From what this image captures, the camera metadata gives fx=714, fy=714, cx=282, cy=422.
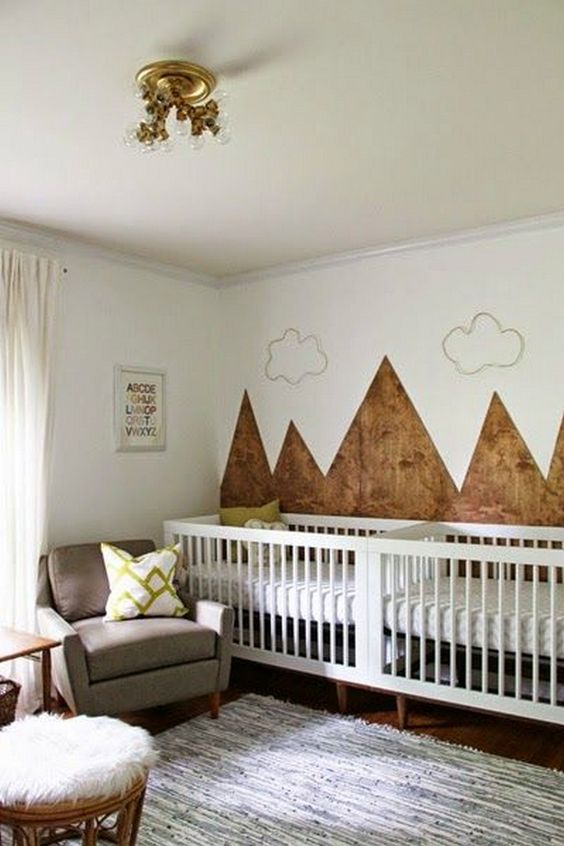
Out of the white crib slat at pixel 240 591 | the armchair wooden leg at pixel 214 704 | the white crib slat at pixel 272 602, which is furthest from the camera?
the white crib slat at pixel 240 591

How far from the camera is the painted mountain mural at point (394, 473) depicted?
379cm

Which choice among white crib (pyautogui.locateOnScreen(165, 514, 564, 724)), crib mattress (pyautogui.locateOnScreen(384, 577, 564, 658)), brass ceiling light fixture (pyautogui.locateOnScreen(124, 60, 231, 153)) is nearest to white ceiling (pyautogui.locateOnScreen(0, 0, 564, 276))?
brass ceiling light fixture (pyautogui.locateOnScreen(124, 60, 231, 153))

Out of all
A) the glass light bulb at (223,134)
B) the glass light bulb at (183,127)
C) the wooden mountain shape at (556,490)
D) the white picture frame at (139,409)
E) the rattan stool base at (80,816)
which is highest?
the glass light bulb at (183,127)

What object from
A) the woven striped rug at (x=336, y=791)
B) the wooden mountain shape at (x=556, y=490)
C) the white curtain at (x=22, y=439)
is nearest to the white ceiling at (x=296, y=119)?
the white curtain at (x=22, y=439)

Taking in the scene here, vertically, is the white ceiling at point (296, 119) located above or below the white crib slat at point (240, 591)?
above

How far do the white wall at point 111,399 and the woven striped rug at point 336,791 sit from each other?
144 centimetres

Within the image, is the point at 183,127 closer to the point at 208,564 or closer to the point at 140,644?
the point at 140,644

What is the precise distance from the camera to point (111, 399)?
13.8 ft

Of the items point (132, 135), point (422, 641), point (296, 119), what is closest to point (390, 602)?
point (422, 641)

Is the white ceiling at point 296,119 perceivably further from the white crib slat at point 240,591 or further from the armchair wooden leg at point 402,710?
the armchair wooden leg at point 402,710

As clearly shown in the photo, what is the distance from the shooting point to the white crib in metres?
2.97

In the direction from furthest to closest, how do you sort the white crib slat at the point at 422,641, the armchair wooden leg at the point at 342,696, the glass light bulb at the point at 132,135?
the armchair wooden leg at the point at 342,696, the white crib slat at the point at 422,641, the glass light bulb at the point at 132,135

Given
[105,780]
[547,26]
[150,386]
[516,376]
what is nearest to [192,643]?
[105,780]

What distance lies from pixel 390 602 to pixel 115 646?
49.3 inches
